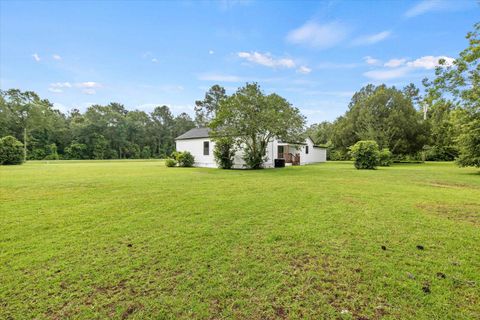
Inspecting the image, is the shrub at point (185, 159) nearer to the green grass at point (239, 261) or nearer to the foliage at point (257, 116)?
→ the foliage at point (257, 116)

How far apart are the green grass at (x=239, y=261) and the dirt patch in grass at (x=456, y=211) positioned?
2 cm

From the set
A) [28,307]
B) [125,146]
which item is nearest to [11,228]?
[28,307]

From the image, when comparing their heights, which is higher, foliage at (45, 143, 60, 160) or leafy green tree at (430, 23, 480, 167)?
leafy green tree at (430, 23, 480, 167)

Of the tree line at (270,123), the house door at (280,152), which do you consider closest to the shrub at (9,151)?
the tree line at (270,123)

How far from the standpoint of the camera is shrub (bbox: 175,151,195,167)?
20250 millimetres

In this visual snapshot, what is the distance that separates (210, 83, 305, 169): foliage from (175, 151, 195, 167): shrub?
579 centimetres

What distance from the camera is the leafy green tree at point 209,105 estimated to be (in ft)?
147

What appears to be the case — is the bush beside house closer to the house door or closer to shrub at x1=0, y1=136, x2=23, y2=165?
the house door

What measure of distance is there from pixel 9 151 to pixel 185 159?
1602cm

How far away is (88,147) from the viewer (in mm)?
42469

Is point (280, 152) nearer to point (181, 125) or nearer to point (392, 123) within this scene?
point (392, 123)

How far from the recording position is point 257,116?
1448 cm

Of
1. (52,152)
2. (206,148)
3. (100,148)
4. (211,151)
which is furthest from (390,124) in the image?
(52,152)

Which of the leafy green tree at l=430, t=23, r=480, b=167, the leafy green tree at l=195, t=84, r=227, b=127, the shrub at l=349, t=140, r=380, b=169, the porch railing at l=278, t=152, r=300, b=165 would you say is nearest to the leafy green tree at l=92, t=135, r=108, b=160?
the leafy green tree at l=195, t=84, r=227, b=127
